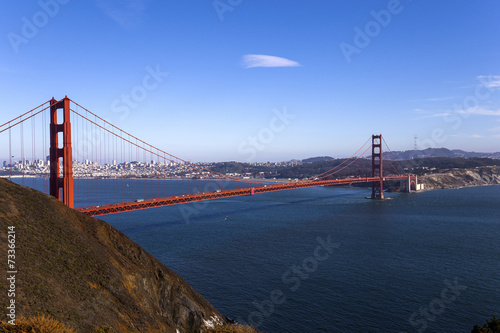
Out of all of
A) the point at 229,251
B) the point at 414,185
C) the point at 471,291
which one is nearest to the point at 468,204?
the point at 414,185

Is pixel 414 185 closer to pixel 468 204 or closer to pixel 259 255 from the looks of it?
pixel 468 204
